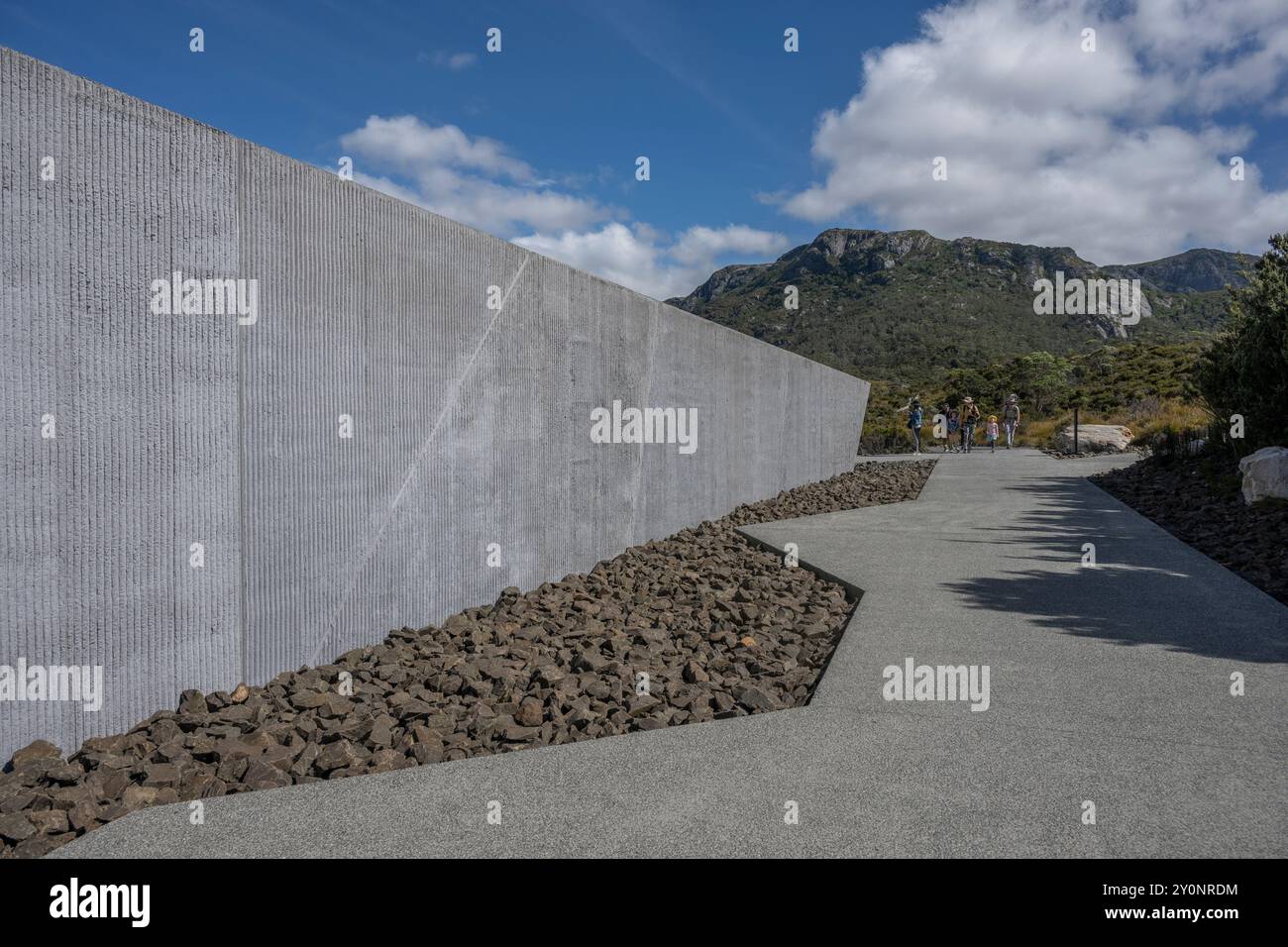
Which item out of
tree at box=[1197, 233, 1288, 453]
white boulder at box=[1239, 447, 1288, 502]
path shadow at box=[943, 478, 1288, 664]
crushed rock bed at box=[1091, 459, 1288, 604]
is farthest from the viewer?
tree at box=[1197, 233, 1288, 453]

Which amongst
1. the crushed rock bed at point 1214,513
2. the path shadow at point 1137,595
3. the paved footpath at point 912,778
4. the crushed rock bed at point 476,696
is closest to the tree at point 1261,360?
the crushed rock bed at point 1214,513

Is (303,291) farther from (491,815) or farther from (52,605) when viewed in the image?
(491,815)

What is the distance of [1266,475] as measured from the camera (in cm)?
905

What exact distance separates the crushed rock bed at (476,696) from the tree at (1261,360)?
835 centimetres

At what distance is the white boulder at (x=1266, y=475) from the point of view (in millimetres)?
8870

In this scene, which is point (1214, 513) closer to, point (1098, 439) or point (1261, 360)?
point (1261, 360)

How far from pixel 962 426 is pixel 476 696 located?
77.5 ft

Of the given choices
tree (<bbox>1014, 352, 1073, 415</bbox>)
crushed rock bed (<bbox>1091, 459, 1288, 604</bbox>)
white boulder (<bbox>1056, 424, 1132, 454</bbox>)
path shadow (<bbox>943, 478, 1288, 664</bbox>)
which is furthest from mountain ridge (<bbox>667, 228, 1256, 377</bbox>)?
path shadow (<bbox>943, 478, 1288, 664</bbox>)

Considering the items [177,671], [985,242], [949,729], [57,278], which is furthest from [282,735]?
[985,242]

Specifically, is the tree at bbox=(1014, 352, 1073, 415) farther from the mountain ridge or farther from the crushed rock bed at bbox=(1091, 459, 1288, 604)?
the crushed rock bed at bbox=(1091, 459, 1288, 604)

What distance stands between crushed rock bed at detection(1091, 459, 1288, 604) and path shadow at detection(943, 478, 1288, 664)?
263 millimetres

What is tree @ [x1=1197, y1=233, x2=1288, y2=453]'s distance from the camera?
1068cm

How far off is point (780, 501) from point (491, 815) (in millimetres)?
9807

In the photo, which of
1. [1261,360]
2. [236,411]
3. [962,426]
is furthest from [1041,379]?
[236,411]
